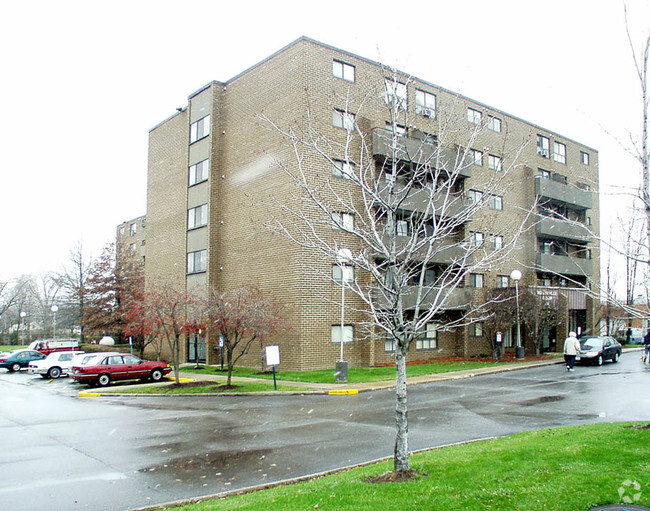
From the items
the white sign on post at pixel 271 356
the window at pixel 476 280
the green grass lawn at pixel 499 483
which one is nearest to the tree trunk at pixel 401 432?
the green grass lawn at pixel 499 483

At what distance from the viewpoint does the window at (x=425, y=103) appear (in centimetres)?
3247

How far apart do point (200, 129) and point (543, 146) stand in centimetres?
2602

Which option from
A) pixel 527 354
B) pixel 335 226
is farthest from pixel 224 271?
pixel 335 226

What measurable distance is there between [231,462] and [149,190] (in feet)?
114

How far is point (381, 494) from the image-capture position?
649 centimetres

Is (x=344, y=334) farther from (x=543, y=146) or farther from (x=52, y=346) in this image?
(x=543, y=146)

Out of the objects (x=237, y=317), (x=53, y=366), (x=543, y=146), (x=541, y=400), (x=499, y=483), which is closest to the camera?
(x=499, y=483)

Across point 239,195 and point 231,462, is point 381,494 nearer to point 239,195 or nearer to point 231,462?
point 231,462

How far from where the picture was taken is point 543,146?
43.5 meters

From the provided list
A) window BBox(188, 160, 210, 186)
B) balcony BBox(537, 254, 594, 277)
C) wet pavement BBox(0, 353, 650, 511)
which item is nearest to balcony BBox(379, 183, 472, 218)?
wet pavement BBox(0, 353, 650, 511)

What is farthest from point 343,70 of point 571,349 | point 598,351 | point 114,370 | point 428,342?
point 598,351

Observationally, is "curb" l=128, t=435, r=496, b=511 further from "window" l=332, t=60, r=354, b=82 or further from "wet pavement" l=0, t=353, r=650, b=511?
"window" l=332, t=60, r=354, b=82

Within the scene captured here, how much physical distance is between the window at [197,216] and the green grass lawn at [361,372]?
8.84m

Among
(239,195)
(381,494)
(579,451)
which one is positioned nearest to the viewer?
(381,494)
